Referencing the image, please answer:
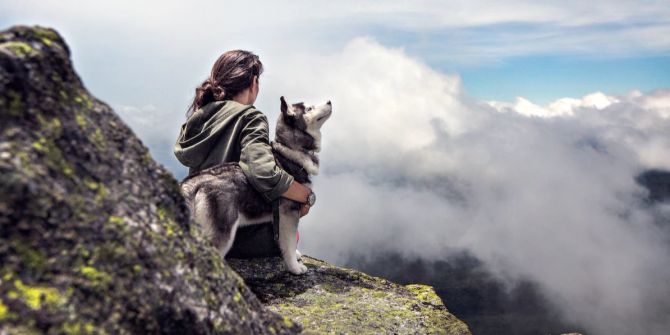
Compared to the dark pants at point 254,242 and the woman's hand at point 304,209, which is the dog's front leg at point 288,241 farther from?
the woman's hand at point 304,209

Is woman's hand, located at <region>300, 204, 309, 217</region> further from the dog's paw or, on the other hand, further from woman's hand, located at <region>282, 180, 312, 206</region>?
the dog's paw

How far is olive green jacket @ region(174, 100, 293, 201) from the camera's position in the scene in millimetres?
8094

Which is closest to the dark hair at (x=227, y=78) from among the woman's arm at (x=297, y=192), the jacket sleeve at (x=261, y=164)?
the jacket sleeve at (x=261, y=164)

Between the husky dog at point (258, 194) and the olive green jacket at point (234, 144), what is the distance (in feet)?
1.01

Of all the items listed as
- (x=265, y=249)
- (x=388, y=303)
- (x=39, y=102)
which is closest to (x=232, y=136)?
(x=265, y=249)

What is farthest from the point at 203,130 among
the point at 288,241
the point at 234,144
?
the point at 288,241

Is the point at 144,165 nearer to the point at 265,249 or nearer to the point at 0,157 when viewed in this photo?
the point at 0,157

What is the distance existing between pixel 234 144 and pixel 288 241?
6.48 feet

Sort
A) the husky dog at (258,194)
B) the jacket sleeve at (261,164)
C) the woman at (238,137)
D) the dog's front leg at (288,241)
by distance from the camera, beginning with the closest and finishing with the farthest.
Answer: the husky dog at (258,194), the jacket sleeve at (261,164), the woman at (238,137), the dog's front leg at (288,241)

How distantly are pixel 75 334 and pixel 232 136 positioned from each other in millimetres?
6145

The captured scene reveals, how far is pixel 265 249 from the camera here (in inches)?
368

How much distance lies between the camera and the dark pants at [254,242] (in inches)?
354

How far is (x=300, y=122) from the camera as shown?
9516 mm

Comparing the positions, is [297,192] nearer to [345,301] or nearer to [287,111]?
[287,111]
